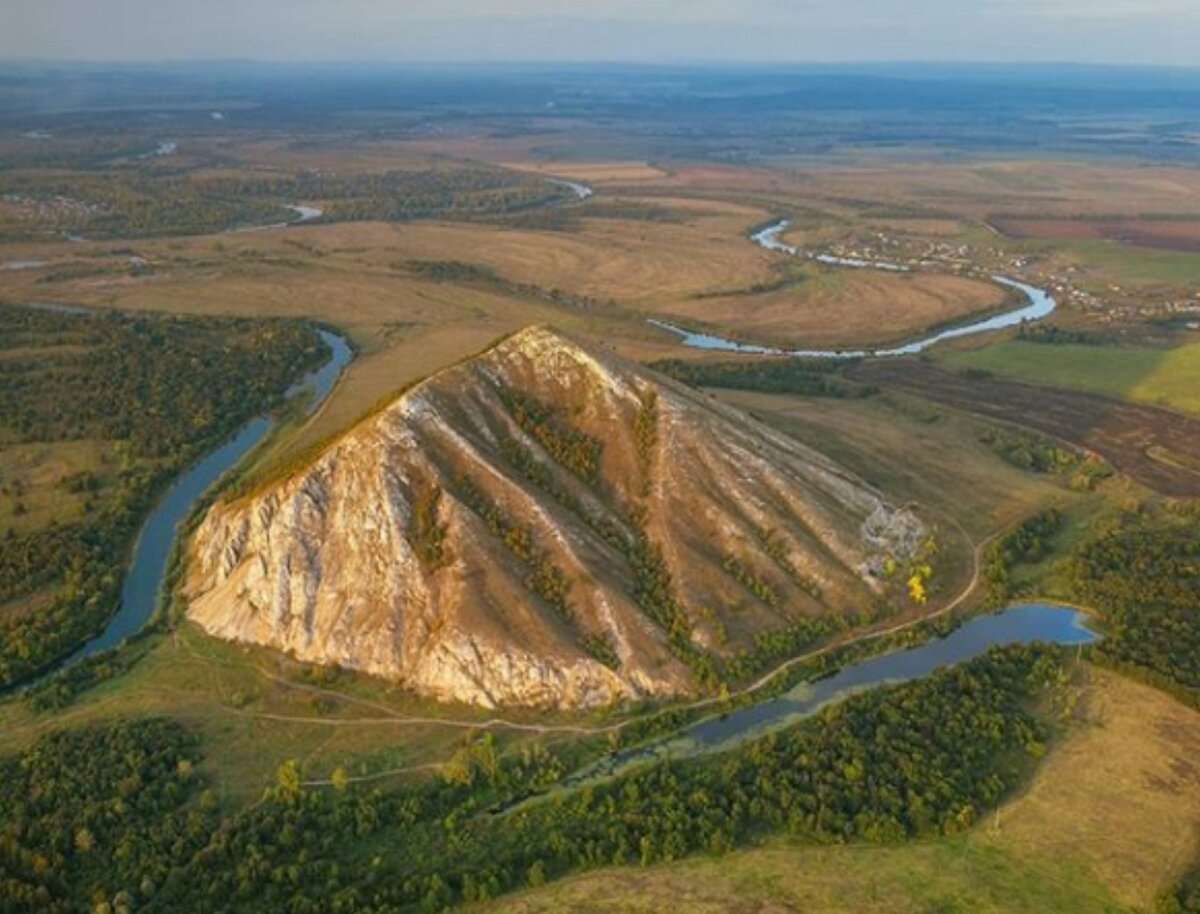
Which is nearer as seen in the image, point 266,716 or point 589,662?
point 266,716

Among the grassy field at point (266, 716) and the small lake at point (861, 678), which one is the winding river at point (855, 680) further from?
the grassy field at point (266, 716)

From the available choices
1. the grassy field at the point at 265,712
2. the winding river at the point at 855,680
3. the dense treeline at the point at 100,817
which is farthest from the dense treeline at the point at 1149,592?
the dense treeline at the point at 100,817

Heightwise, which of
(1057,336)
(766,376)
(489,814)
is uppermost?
(1057,336)

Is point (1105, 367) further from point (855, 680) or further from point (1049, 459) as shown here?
point (855, 680)

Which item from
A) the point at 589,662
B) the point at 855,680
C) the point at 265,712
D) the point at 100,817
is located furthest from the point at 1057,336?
the point at 100,817

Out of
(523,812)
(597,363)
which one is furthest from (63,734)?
(597,363)

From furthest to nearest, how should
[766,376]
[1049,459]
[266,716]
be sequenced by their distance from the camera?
[766,376]
[1049,459]
[266,716]

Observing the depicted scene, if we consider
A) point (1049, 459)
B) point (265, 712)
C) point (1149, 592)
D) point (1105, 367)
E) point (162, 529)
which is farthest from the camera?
point (1105, 367)
